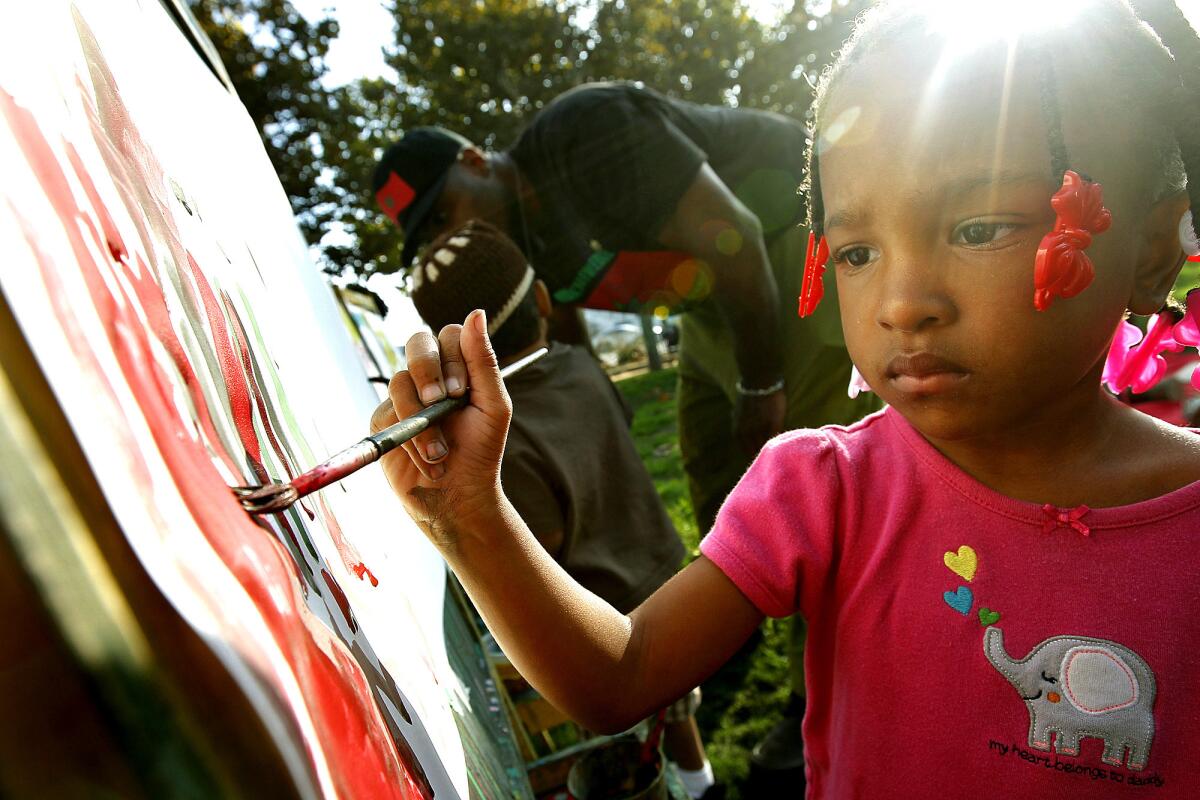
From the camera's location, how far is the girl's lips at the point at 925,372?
2.76ft

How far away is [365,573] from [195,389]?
395mm

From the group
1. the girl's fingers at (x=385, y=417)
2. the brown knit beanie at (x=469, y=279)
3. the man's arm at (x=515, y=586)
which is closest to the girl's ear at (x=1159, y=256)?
the man's arm at (x=515, y=586)

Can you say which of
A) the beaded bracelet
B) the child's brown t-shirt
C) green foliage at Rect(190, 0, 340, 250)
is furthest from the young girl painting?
green foliage at Rect(190, 0, 340, 250)

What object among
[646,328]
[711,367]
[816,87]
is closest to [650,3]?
[646,328]

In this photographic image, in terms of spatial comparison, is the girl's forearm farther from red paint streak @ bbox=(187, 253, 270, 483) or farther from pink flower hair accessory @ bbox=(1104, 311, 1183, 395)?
pink flower hair accessory @ bbox=(1104, 311, 1183, 395)

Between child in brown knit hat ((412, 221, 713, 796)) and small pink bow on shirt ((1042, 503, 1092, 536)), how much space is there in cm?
110

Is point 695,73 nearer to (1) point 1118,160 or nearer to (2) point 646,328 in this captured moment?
(2) point 646,328

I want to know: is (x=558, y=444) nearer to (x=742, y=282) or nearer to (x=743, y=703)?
(x=742, y=282)

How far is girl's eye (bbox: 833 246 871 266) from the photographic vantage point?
92cm

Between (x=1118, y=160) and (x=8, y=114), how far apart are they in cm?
100

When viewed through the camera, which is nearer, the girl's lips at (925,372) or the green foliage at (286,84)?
the girl's lips at (925,372)

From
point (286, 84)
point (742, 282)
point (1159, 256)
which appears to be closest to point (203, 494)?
point (1159, 256)

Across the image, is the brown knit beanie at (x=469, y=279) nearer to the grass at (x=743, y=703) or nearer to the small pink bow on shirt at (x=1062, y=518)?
the small pink bow on shirt at (x=1062, y=518)

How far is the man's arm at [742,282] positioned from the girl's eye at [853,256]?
4.06ft
